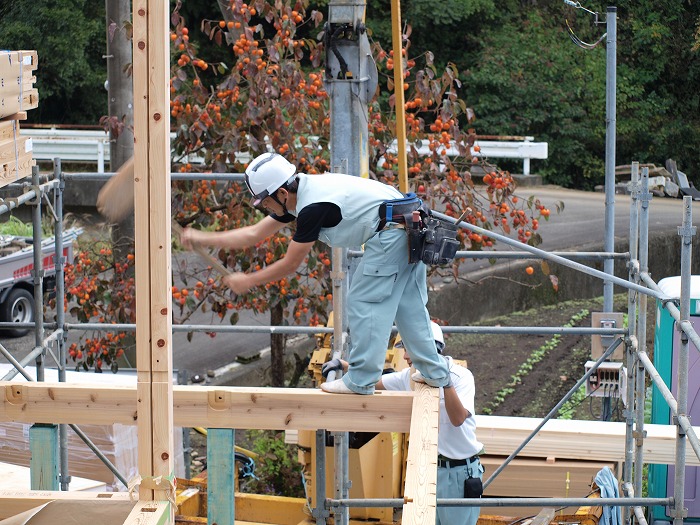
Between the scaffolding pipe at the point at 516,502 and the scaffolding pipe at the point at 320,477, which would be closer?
the scaffolding pipe at the point at 320,477

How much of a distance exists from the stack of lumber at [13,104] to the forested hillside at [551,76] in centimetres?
1405

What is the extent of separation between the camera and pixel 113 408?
4.75 m

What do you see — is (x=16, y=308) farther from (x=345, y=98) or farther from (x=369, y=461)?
(x=345, y=98)

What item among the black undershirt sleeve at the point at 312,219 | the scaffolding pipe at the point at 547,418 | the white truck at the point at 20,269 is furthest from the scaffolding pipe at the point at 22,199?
the white truck at the point at 20,269

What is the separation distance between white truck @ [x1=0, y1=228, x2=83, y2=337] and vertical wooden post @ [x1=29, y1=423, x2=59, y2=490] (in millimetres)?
6761

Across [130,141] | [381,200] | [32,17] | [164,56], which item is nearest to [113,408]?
[381,200]

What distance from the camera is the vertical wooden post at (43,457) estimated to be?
479cm

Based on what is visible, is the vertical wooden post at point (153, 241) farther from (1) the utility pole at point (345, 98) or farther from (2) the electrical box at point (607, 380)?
(2) the electrical box at point (607, 380)

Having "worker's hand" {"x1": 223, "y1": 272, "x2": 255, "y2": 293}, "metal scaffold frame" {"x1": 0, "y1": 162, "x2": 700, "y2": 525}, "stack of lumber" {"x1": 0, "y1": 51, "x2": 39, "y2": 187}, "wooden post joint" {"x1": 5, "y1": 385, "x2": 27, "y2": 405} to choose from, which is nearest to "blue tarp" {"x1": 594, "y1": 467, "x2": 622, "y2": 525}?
"metal scaffold frame" {"x1": 0, "y1": 162, "x2": 700, "y2": 525}

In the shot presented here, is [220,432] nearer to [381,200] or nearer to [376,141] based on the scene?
[381,200]

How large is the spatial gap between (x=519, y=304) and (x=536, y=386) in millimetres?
2580

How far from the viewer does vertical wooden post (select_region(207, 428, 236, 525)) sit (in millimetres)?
4594

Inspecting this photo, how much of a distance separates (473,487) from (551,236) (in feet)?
34.4

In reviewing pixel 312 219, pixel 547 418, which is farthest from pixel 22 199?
pixel 547 418
